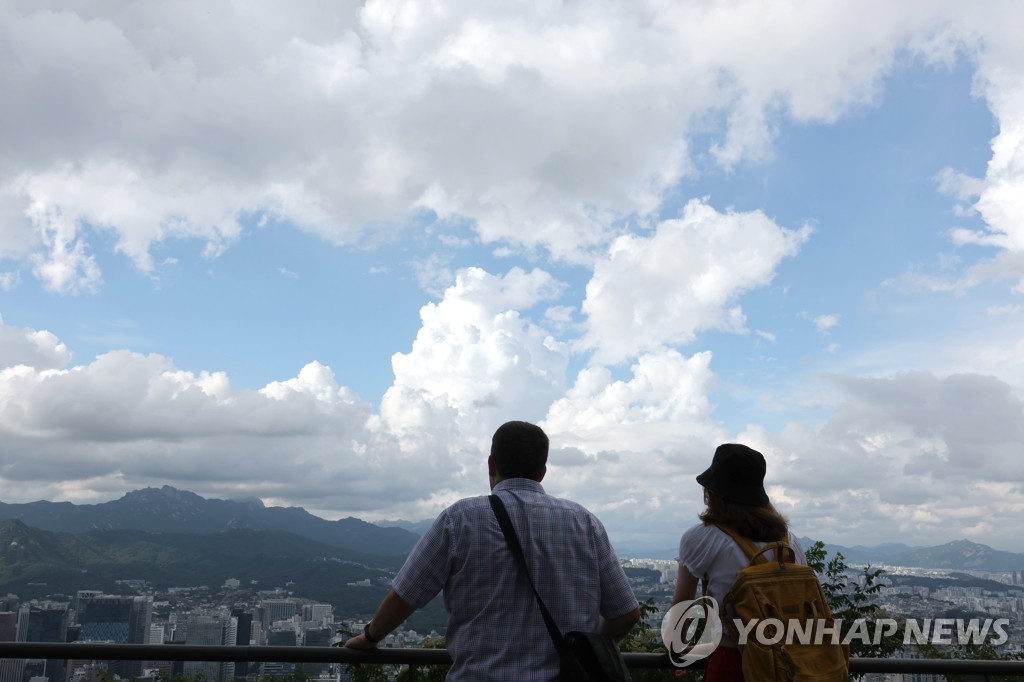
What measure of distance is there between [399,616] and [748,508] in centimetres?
149

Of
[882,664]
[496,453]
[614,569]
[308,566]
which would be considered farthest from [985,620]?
[308,566]

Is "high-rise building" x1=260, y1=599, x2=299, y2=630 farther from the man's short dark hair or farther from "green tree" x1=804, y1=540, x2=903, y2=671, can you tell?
"green tree" x1=804, y1=540, x2=903, y2=671

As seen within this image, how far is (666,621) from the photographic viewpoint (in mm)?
3553

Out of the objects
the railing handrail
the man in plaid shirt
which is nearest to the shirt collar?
the man in plaid shirt

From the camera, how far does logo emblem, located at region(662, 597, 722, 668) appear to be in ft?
11.2

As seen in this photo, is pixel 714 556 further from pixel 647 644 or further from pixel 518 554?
pixel 647 644

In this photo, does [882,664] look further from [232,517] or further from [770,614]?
[232,517]

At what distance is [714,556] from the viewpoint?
3299 mm

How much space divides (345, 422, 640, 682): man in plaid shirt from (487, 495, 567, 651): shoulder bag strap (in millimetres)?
23

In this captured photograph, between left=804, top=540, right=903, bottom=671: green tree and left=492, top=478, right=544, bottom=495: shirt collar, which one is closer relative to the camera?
left=492, top=478, right=544, bottom=495: shirt collar

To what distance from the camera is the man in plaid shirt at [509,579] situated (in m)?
2.93

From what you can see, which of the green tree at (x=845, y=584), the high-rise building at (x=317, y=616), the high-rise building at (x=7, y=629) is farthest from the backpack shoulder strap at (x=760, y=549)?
the high-rise building at (x=317, y=616)

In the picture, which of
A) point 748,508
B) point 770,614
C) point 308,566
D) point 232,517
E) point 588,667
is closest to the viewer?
point 588,667

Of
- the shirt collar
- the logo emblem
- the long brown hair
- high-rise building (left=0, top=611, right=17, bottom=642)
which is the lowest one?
high-rise building (left=0, top=611, right=17, bottom=642)
